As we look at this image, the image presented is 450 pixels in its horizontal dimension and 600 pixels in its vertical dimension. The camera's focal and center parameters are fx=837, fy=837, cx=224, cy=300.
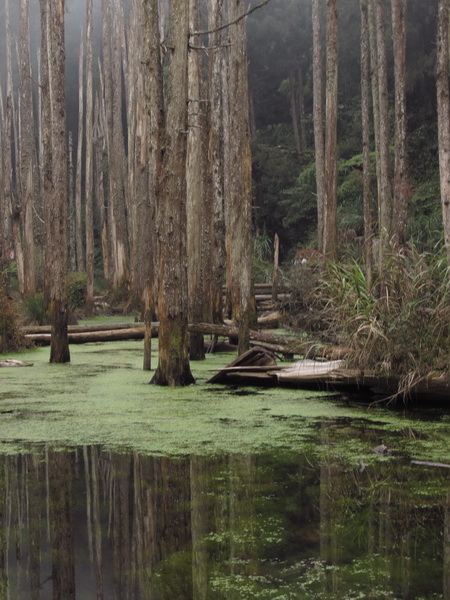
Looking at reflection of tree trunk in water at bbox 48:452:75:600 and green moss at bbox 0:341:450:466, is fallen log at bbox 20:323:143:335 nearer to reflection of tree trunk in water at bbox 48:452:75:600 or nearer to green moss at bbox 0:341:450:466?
green moss at bbox 0:341:450:466

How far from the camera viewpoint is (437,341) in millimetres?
6082

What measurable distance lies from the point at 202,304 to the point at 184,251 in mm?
2590

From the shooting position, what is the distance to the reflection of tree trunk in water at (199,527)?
264 cm

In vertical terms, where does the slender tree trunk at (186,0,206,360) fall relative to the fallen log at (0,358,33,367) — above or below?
above

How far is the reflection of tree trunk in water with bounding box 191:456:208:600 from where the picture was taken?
2644mm

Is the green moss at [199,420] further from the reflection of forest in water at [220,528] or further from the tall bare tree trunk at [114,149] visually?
the tall bare tree trunk at [114,149]

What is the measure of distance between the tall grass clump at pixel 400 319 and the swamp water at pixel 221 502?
0.39 meters

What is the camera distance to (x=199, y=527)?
10.7 ft

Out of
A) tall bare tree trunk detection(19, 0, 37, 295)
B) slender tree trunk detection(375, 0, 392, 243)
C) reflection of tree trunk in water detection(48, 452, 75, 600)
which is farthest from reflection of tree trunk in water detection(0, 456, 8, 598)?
tall bare tree trunk detection(19, 0, 37, 295)

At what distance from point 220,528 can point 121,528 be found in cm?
39

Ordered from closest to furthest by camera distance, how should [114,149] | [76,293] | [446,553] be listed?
[446,553] → [76,293] → [114,149]

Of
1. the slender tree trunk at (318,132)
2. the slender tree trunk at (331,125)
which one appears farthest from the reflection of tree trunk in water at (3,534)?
the slender tree trunk at (318,132)

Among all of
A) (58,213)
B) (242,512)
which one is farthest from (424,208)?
(242,512)

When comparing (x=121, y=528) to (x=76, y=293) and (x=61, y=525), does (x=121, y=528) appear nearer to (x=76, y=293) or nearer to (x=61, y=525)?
(x=61, y=525)
